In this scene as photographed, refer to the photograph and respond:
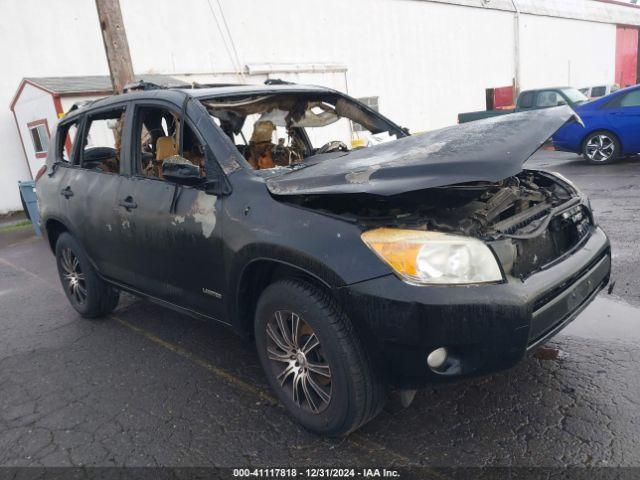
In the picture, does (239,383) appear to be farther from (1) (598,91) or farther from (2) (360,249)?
(1) (598,91)

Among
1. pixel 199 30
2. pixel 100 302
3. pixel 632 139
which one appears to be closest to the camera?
pixel 100 302

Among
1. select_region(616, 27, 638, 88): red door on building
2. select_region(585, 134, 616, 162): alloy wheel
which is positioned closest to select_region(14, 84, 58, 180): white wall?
select_region(585, 134, 616, 162): alloy wheel

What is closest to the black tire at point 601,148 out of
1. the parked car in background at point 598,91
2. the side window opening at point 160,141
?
the parked car in background at point 598,91

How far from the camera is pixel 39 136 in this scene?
37.1 feet

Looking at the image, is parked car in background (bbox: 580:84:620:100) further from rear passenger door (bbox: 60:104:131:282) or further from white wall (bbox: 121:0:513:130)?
rear passenger door (bbox: 60:104:131:282)

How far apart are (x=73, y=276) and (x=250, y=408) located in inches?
99.6

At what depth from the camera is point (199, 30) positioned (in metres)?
14.5

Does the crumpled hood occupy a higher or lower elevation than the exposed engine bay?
higher

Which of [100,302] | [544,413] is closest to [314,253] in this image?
[544,413]

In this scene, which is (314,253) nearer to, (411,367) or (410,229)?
(410,229)

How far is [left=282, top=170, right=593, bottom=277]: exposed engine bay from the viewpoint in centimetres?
→ 232

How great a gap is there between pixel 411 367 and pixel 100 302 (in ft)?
10.2

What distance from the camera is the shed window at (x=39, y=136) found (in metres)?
10.9

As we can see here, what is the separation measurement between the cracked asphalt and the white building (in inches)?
325
